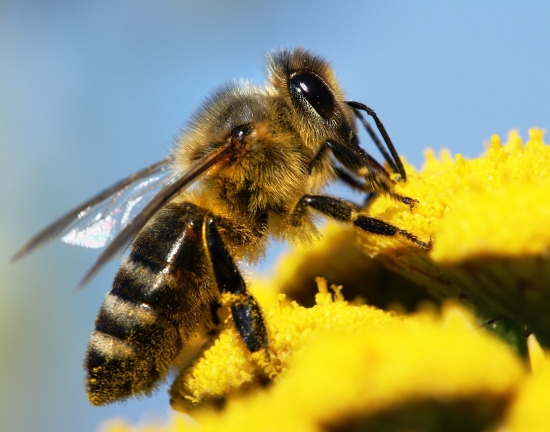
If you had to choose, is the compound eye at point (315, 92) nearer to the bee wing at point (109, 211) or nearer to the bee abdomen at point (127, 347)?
the bee wing at point (109, 211)

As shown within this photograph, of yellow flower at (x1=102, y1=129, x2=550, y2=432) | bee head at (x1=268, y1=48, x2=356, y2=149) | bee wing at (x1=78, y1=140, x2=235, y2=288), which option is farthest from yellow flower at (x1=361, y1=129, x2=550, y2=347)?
bee wing at (x1=78, y1=140, x2=235, y2=288)

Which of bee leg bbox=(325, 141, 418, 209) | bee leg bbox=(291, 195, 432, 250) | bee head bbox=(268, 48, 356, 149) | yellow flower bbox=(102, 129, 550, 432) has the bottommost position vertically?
yellow flower bbox=(102, 129, 550, 432)

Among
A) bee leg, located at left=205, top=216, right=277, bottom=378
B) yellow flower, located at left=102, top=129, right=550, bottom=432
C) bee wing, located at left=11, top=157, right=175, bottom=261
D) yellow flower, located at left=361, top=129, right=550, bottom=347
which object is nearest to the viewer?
yellow flower, located at left=102, top=129, right=550, bottom=432

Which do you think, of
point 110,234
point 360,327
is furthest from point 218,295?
point 110,234

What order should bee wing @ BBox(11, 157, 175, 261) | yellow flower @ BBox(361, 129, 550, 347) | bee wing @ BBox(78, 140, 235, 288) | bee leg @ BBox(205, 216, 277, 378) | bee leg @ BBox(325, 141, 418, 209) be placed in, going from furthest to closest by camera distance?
bee wing @ BBox(11, 157, 175, 261)
bee leg @ BBox(325, 141, 418, 209)
bee leg @ BBox(205, 216, 277, 378)
bee wing @ BBox(78, 140, 235, 288)
yellow flower @ BBox(361, 129, 550, 347)

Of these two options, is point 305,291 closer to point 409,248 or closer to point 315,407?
point 409,248

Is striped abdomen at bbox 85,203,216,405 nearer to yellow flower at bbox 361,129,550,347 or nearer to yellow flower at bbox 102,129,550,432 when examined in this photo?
yellow flower at bbox 102,129,550,432
